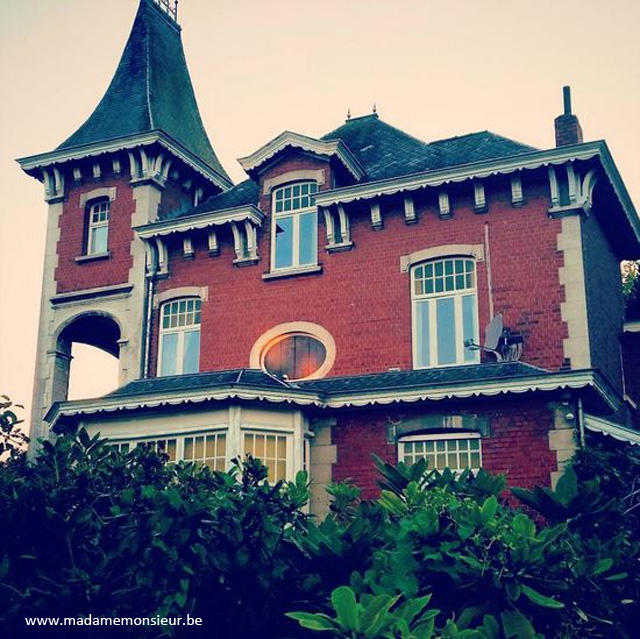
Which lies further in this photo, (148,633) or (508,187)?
(508,187)

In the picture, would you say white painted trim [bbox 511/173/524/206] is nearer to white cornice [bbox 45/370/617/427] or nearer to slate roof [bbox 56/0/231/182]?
white cornice [bbox 45/370/617/427]

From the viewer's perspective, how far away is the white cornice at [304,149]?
19.0 metres

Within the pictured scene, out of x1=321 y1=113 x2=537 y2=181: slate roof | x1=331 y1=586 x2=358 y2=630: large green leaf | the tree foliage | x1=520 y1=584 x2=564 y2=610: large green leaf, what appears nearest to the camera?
x1=331 y1=586 x2=358 y2=630: large green leaf

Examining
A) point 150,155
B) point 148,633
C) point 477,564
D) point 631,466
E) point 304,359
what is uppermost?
point 150,155

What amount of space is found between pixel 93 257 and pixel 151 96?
4.72 meters

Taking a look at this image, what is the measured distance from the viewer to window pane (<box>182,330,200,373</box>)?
19453 millimetres

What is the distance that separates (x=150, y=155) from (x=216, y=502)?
13.3 metres

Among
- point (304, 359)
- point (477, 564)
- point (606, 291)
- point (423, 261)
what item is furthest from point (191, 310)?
point (477, 564)

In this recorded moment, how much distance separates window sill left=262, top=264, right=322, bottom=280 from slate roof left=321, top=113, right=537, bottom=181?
2.48 metres

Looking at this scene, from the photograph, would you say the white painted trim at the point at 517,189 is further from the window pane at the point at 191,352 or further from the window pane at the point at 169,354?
the window pane at the point at 169,354

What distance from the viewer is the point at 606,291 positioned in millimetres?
18984

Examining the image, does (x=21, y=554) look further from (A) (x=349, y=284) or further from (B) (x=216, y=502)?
(A) (x=349, y=284)

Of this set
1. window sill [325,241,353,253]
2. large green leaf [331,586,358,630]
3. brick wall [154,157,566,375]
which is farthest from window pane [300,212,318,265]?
large green leaf [331,586,358,630]

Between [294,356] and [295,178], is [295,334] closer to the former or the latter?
[294,356]
